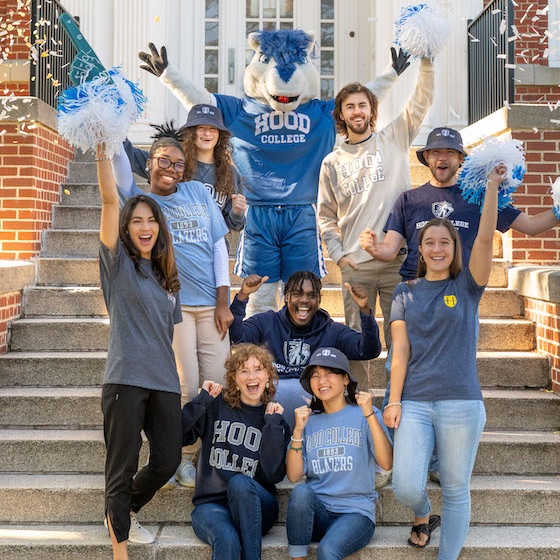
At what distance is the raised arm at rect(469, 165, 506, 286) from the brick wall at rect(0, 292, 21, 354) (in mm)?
2903

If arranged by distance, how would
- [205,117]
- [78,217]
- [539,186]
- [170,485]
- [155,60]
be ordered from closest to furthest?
1. [170,485]
2. [205,117]
3. [155,60]
4. [539,186]
5. [78,217]

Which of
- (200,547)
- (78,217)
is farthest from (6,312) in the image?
(200,547)

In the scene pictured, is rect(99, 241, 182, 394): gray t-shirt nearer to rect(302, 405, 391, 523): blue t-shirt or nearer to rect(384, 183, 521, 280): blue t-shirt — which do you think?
rect(302, 405, 391, 523): blue t-shirt

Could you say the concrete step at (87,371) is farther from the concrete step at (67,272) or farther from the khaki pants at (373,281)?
the concrete step at (67,272)

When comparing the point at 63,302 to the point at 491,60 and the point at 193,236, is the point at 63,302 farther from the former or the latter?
the point at 491,60

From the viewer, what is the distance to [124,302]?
3.45 metres

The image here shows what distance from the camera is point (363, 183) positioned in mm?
4281

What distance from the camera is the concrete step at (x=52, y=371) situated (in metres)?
4.78

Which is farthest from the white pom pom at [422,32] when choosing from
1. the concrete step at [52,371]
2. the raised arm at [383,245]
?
the concrete step at [52,371]

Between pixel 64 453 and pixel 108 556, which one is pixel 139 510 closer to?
pixel 108 556

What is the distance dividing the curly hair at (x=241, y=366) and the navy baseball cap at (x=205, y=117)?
47.4 inches

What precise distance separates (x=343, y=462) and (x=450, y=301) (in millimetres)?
846

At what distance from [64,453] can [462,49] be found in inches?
197

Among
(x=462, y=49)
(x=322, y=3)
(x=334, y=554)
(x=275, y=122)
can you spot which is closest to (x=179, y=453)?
(x=334, y=554)
